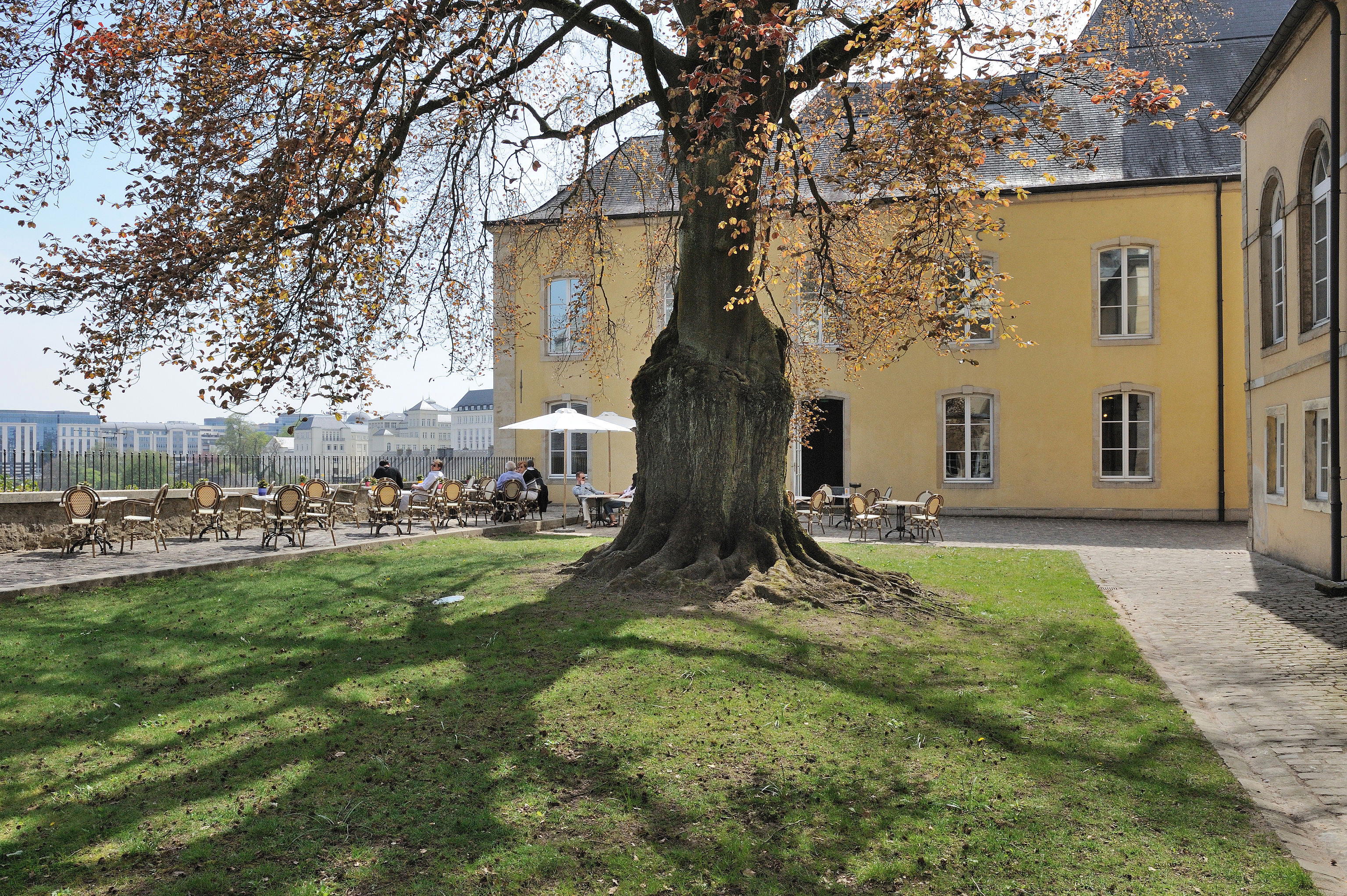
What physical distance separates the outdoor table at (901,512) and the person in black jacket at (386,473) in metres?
9.56

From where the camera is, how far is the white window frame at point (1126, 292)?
75.4ft

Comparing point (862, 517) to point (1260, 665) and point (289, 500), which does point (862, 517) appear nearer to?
point (289, 500)

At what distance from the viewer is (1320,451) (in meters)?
12.9

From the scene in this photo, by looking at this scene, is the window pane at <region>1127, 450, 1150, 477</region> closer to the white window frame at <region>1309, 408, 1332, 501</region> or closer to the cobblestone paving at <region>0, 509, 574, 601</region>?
the white window frame at <region>1309, 408, 1332, 501</region>

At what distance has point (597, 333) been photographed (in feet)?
56.4

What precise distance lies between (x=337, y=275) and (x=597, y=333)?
852cm

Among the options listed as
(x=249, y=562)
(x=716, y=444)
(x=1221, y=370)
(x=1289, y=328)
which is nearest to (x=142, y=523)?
(x=249, y=562)

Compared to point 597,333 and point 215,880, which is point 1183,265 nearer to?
point 597,333

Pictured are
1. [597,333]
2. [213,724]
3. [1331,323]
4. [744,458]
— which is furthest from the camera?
[597,333]

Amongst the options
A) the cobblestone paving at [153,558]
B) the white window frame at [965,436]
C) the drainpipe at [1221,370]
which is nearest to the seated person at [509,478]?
the cobblestone paving at [153,558]

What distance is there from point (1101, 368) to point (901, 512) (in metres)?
7.84

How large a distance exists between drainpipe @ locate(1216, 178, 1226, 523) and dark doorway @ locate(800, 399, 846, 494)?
8.49m

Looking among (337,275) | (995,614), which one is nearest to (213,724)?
(337,275)

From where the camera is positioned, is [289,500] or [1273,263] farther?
[1273,263]
